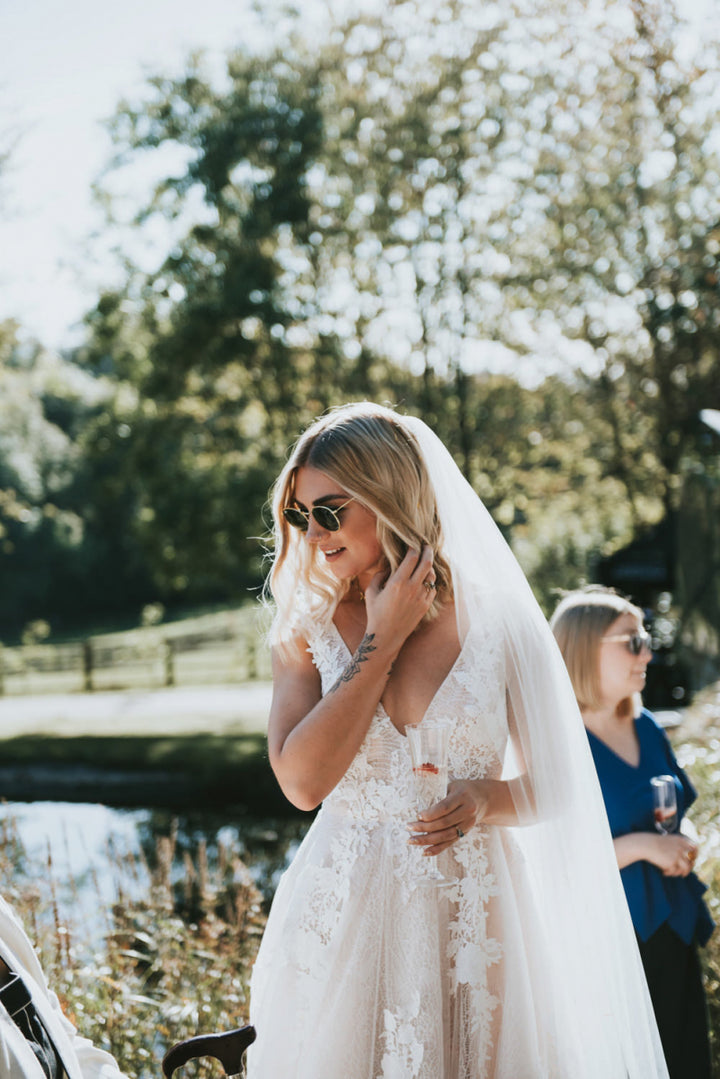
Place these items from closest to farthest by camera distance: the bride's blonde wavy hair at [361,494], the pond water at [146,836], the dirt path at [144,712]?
the bride's blonde wavy hair at [361,494] < the pond water at [146,836] < the dirt path at [144,712]

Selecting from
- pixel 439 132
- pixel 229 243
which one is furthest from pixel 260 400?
pixel 439 132

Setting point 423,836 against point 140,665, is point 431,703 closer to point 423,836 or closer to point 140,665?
point 423,836

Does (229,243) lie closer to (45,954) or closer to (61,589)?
(45,954)

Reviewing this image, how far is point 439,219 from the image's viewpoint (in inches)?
645

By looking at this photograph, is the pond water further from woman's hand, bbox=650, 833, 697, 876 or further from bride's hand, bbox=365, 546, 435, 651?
bride's hand, bbox=365, 546, 435, 651

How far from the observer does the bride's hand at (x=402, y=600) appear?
6.57 feet

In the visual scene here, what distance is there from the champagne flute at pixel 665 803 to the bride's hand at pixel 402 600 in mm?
1296

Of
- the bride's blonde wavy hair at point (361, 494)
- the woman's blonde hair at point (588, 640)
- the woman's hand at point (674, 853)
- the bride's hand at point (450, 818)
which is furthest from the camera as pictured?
the woman's blonde hair at point (588, 640)

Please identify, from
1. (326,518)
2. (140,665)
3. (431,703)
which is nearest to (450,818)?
(431,703)

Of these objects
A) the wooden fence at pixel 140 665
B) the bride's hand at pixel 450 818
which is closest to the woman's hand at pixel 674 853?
the bride's hand at pixel 450 818

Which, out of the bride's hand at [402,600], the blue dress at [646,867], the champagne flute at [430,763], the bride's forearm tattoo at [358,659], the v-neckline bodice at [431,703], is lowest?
the blue dress at [646,867]

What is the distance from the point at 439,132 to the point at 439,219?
133 centimetres

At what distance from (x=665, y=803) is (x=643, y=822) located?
11 cm

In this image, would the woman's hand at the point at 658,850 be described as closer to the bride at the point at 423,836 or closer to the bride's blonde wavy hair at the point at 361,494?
the bride at the point at 423,836
